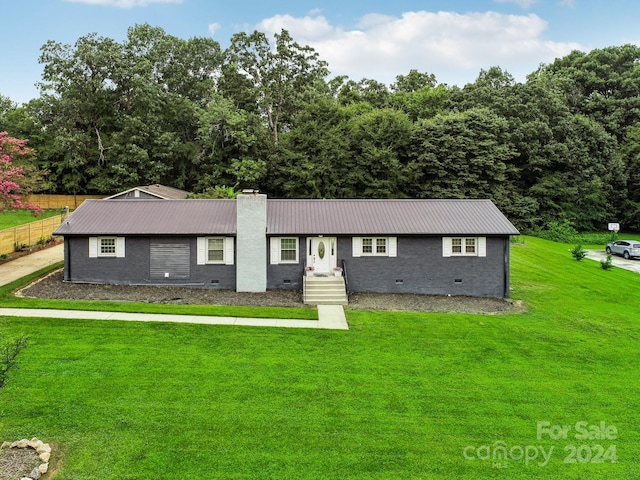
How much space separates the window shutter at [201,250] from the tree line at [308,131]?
18246 millimetres

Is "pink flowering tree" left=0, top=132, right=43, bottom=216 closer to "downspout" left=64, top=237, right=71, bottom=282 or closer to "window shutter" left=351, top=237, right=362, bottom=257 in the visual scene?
"downspout" left=64, top=237, right=71, bottom=282

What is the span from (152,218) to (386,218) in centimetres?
1075

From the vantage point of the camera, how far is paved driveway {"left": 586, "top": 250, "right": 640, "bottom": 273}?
29.3m

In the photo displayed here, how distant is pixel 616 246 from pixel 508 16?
19.6 meters

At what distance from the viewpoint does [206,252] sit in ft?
66.0

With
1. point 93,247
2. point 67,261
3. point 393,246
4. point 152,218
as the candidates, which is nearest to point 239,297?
point 152,218

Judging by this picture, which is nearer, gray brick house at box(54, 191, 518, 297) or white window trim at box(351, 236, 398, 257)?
gray brick house at box(54, 191, 518, 297)

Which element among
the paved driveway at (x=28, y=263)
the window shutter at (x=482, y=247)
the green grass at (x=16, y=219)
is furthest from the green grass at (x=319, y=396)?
the green grass at (x=16, y=219)

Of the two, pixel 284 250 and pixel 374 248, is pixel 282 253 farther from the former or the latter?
pixel 374 248

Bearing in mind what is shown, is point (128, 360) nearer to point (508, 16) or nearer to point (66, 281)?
point (66, 281)

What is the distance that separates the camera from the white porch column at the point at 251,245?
19.8 m

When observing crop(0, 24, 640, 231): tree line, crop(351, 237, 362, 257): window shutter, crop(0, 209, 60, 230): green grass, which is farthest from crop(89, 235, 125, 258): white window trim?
crop(0, 209, 60, 230): green grass

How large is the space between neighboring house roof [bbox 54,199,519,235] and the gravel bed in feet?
7.89

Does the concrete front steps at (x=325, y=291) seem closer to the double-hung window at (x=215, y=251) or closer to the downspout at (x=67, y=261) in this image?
the double-hung window at (x=215, y=251)
